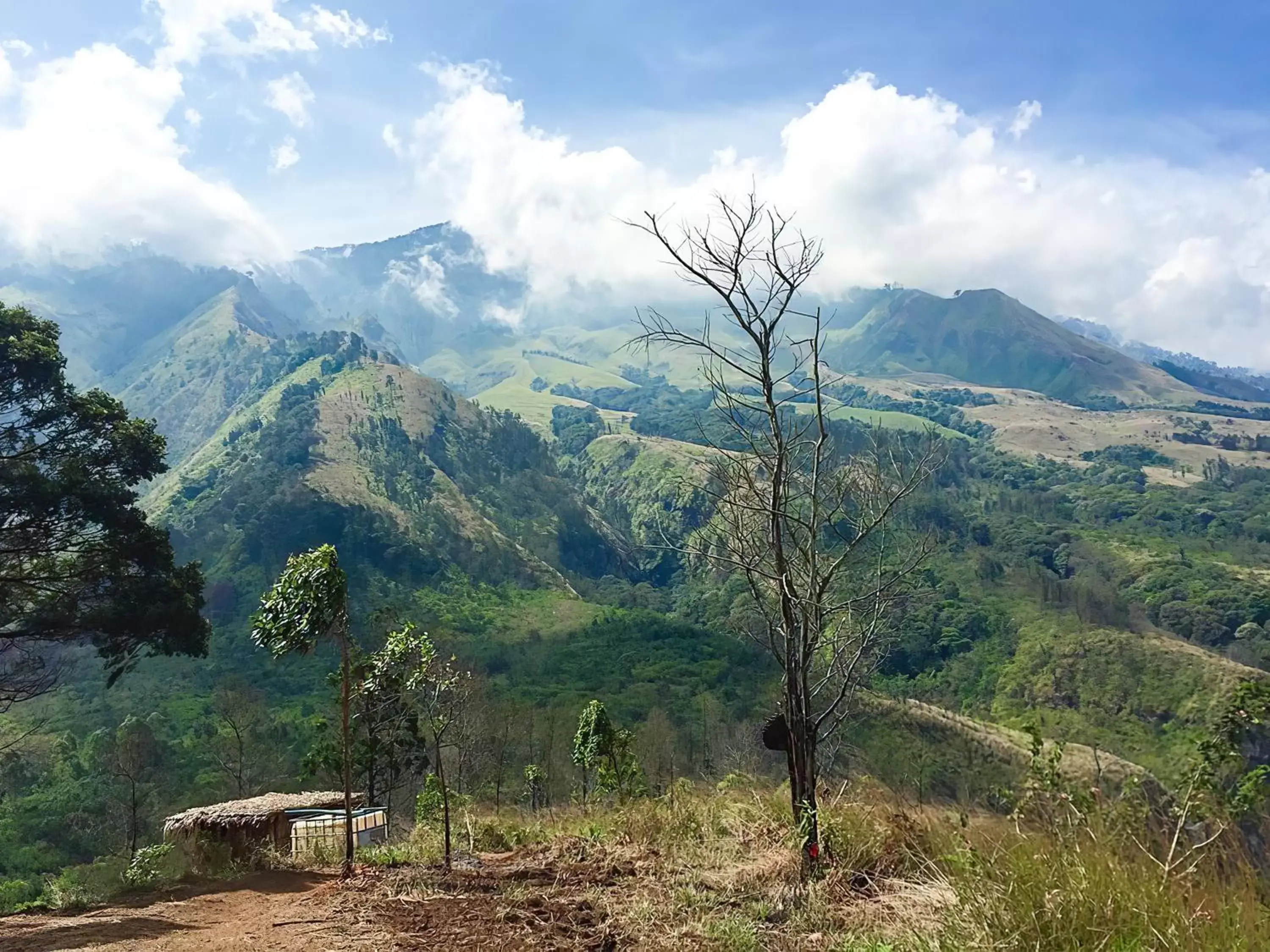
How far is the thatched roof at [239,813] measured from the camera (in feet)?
40.5

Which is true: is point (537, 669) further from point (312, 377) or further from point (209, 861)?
point (312, 377)

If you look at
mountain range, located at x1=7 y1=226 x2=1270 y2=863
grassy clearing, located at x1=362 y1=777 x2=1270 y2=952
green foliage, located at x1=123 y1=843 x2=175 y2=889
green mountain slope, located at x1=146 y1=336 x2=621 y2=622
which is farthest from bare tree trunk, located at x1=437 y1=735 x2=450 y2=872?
green mountain slope, located at x1=146 y1=336 x2=621 y2=622

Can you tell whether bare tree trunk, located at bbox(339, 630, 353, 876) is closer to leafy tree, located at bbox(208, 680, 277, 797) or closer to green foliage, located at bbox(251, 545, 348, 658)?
green foliage, located at bbox(251, 545, 348, 658)

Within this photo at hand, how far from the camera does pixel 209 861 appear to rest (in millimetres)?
11156

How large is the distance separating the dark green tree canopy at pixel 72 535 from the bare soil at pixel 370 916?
21.3 feet

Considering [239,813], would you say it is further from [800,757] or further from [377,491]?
[377,491]

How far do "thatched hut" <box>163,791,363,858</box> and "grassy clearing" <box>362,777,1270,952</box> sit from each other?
3096 millimetres

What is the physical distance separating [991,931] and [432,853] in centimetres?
756

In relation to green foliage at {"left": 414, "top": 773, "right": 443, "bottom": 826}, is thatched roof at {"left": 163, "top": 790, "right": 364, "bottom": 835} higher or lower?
higher

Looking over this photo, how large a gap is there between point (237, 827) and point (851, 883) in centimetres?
1014

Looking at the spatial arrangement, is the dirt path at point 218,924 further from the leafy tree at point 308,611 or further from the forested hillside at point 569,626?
the forested hillside at point 569,626

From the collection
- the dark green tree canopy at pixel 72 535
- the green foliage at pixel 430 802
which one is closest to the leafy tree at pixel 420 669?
the dark green tree canopy at pixel 72 535

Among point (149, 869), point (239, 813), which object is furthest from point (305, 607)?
point (239, 813)

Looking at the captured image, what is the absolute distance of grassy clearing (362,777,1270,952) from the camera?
12.5 ft
